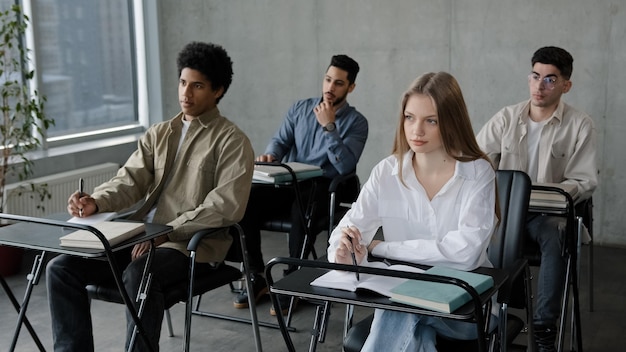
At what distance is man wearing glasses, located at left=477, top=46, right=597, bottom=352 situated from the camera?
12.3 ft

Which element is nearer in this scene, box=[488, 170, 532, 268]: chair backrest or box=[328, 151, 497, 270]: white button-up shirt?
box=[328, 151, 497, 270]: white button-up shirt

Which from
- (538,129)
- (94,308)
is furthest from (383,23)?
(94,308)

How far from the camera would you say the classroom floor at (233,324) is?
3648 mm

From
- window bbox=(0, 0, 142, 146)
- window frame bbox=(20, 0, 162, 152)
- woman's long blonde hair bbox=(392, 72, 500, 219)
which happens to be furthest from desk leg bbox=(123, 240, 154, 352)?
window frame bbox=(20, 0, 162, 152)

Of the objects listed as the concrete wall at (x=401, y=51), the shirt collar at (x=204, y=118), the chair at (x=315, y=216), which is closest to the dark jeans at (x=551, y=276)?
the chair at (x=315, y=216)

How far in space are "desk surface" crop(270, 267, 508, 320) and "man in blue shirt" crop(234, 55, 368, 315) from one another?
185 centimetres

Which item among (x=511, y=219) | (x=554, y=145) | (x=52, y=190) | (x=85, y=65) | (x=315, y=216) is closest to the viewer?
(x=511, y=219)

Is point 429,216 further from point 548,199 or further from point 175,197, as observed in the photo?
point 175,197

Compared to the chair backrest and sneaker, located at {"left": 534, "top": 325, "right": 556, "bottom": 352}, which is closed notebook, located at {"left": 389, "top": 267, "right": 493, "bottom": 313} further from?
sneaker, located at {"left": 534, "top": 325, "right": 556, "bottom": 352}

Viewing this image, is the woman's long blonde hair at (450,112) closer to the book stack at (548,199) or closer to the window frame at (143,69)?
the book stack at (548,199)

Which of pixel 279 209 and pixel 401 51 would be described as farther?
pixel 401 51

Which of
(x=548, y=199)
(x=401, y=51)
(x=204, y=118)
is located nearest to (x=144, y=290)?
(x=204, y=118)

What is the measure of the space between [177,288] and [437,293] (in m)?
1.33

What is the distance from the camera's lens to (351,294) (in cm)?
200
